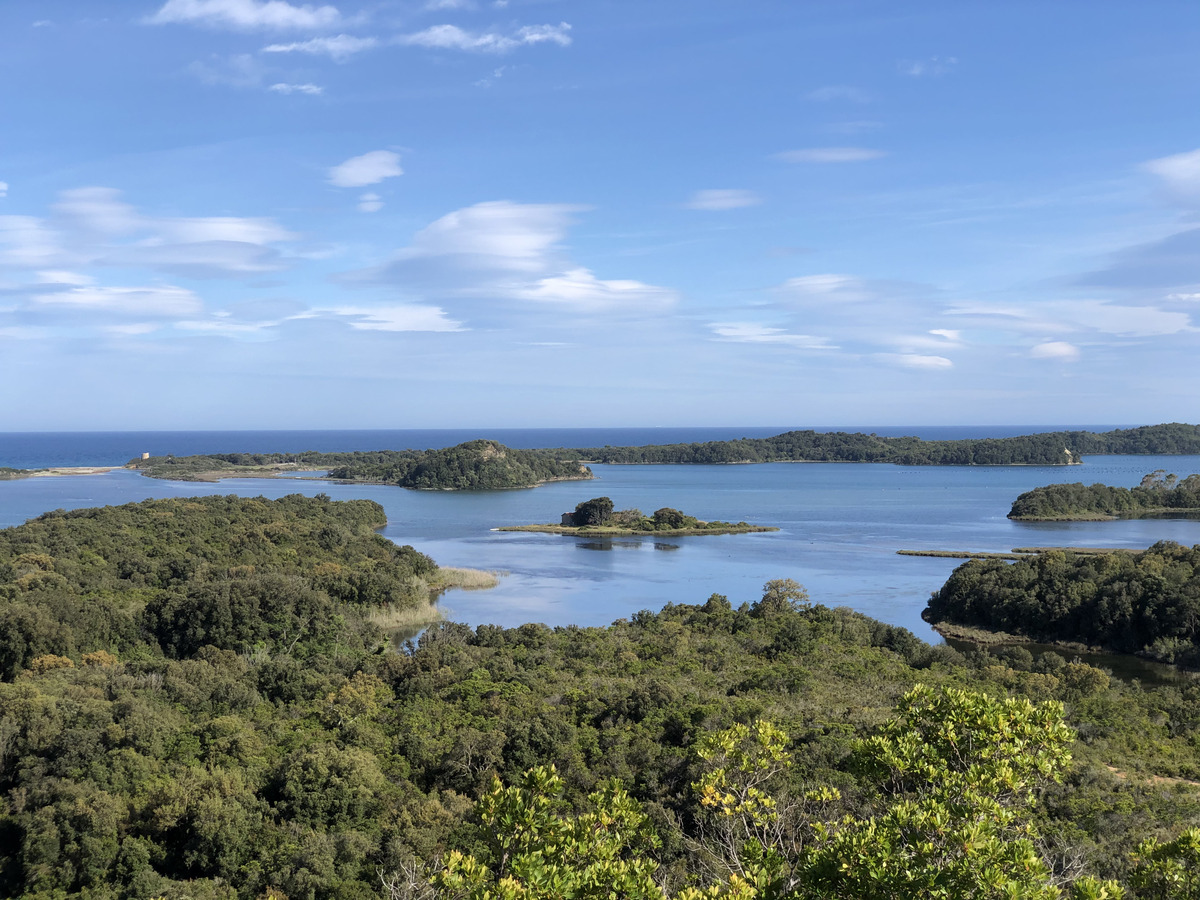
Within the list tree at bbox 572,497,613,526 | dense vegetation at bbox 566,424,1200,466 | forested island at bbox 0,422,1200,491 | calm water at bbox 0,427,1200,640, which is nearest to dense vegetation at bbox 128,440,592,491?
forested island at bbox 0,422,1200,491

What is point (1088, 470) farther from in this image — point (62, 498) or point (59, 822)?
point (59, 822)

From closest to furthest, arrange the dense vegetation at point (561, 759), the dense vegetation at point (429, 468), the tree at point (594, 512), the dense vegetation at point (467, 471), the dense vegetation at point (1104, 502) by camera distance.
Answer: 1. the dense vegetation at point (561, 759)
2. the tree at point (594, 512)
3. the dense vegetation at point (1104, 502)
4. the dense vegetation at point (467, 471)
5. the dense vegetation at point (429, 468)

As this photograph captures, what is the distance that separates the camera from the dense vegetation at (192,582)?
78.3 ft

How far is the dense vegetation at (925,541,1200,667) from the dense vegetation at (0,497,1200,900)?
7.51m

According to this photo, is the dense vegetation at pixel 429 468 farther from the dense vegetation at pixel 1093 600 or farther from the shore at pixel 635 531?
the dense vegetation at pixel 1093 600

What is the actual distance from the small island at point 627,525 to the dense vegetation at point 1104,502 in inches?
860

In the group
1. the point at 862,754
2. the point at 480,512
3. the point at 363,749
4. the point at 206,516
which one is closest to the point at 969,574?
the point at 363,749

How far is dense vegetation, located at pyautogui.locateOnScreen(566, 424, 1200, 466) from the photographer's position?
410ft

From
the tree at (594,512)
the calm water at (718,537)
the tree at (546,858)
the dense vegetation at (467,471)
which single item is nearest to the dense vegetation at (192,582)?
the calm water at (718,537)

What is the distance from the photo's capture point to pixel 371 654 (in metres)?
22.9

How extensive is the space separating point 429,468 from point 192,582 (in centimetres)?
6951

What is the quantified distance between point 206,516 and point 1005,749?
42.0m

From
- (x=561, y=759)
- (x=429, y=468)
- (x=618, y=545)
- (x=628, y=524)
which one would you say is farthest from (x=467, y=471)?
(x=561, y=759)

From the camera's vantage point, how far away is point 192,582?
29.7 metres
